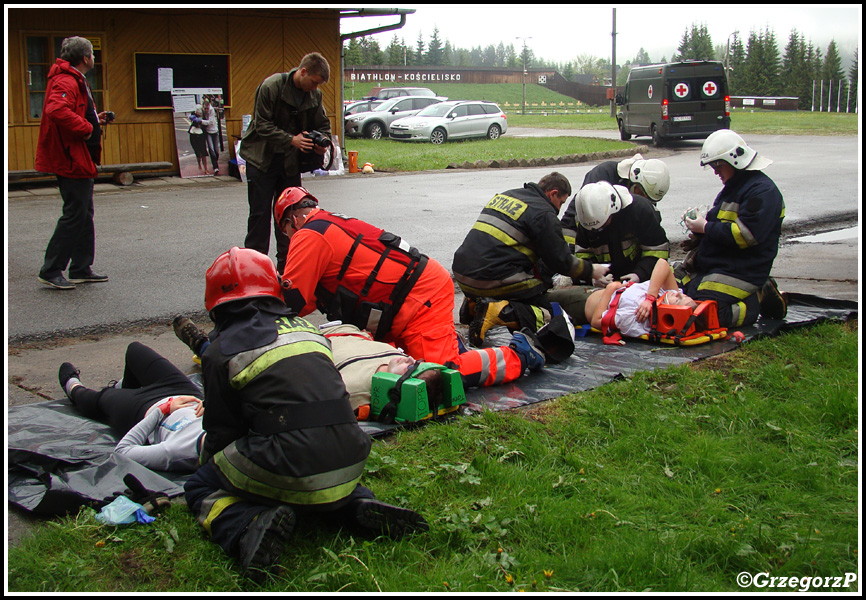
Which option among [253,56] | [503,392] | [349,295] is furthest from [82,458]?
[253,56]

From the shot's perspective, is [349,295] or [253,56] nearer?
[349,295]

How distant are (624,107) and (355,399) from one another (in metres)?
25.3

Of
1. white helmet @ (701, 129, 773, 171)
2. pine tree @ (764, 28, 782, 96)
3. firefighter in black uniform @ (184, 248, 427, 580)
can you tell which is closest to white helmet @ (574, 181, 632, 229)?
white helmet @ (701, 129, 773, 171)

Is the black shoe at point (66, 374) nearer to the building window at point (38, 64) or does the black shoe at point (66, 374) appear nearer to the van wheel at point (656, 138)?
the building window at point (38, 64)

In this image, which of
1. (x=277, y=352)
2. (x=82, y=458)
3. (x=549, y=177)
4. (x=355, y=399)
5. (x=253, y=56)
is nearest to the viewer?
(x=277, y=352)

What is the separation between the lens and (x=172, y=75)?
16.6 meters

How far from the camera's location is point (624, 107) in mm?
27625

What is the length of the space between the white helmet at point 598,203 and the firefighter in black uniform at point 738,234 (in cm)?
67

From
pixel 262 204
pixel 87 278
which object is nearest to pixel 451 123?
pixel 87 278

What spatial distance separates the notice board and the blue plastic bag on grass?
1455 centimetres

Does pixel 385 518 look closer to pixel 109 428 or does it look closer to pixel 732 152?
pixel 109 428

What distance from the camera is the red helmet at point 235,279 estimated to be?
3.12 meters

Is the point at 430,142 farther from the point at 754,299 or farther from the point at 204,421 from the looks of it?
the point at 204,421

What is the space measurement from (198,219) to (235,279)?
348 inches
